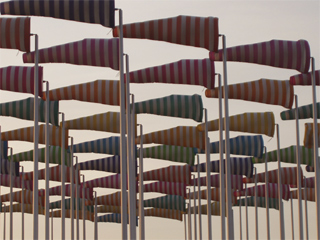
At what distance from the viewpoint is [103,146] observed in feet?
132

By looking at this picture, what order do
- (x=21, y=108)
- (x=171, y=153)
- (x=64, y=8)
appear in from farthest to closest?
1. (x=171, y=153)
2. (x=21, y=108)
3. (x=64, y=8)

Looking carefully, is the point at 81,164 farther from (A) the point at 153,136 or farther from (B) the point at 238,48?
(B) the point at 238,48

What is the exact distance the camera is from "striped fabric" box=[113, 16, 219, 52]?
99.5ft

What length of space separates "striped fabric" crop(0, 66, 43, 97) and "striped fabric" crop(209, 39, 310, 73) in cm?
634

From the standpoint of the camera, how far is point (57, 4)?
28.8 m

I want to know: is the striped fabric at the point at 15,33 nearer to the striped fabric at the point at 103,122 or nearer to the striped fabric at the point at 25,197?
the striped fabric at the point at 103,122

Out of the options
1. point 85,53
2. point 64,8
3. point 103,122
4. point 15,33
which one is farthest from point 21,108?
point 64,8

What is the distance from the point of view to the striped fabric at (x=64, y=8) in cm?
2883

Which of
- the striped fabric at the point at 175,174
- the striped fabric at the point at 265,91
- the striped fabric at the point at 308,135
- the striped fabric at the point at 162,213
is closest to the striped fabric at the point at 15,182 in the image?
the striped fabric at the point at 175,174

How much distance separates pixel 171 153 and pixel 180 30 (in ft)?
40.9

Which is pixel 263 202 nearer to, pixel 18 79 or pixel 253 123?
pixel 253 123

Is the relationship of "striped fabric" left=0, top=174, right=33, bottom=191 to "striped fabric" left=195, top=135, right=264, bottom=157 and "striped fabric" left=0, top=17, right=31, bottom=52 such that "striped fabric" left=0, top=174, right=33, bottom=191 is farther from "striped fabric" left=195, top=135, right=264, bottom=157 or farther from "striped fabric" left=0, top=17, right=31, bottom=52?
"striped fabric" left=0, top=17, right=31, bottom=52

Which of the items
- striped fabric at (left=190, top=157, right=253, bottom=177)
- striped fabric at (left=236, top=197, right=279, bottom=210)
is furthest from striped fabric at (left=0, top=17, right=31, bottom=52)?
striped fabric at (left=236, top=197, right=279, bottom=210)

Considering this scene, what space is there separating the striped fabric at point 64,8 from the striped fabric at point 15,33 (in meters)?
1.03
